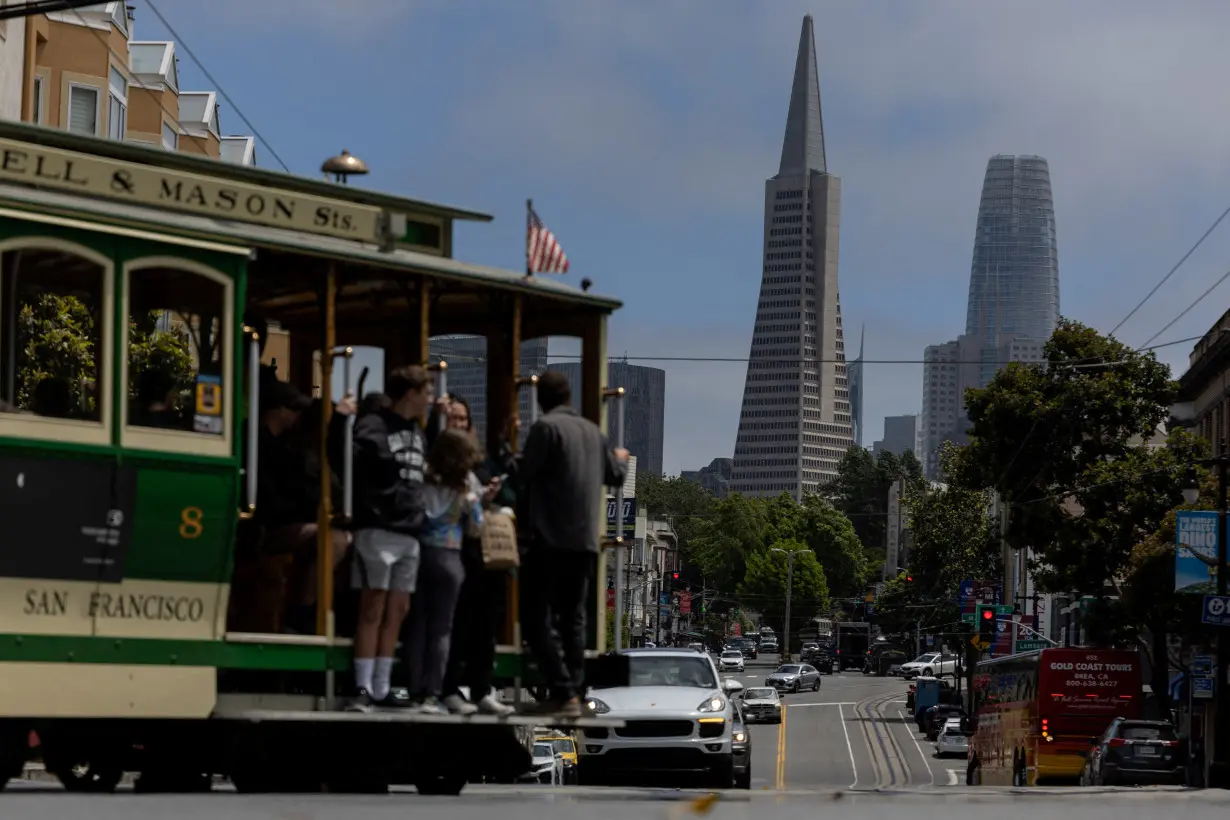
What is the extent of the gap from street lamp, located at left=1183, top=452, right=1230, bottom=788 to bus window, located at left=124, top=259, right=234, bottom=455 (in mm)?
31396

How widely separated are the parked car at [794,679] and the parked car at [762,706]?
64.1 ft

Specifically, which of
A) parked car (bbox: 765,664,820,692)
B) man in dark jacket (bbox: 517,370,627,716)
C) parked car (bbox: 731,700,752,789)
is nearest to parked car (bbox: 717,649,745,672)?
parked car (bbox: 765,664,820,692)

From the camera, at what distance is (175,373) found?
37.8 feet

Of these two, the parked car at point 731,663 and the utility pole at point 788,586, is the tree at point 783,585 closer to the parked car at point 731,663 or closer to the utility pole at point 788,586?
the utility pole at point 788,586

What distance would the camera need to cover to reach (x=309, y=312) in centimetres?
1294

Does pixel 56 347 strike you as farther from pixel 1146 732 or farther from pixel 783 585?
pixel 783 585

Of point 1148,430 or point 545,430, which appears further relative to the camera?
point 1148,430

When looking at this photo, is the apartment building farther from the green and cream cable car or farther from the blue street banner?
the green and cream cable car

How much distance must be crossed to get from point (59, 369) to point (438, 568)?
2.36 meters

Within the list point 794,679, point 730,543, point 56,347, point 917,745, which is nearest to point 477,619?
point 56,347

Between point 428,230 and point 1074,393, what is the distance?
40.6 m

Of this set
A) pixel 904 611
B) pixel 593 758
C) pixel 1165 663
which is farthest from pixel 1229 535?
pixel 904 611

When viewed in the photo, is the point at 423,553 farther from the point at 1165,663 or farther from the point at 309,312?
the point at 1165,663

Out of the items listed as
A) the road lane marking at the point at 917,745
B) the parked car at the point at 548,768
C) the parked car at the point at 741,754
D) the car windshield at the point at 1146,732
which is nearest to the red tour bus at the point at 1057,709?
the road lane marking at the point at 917,745
